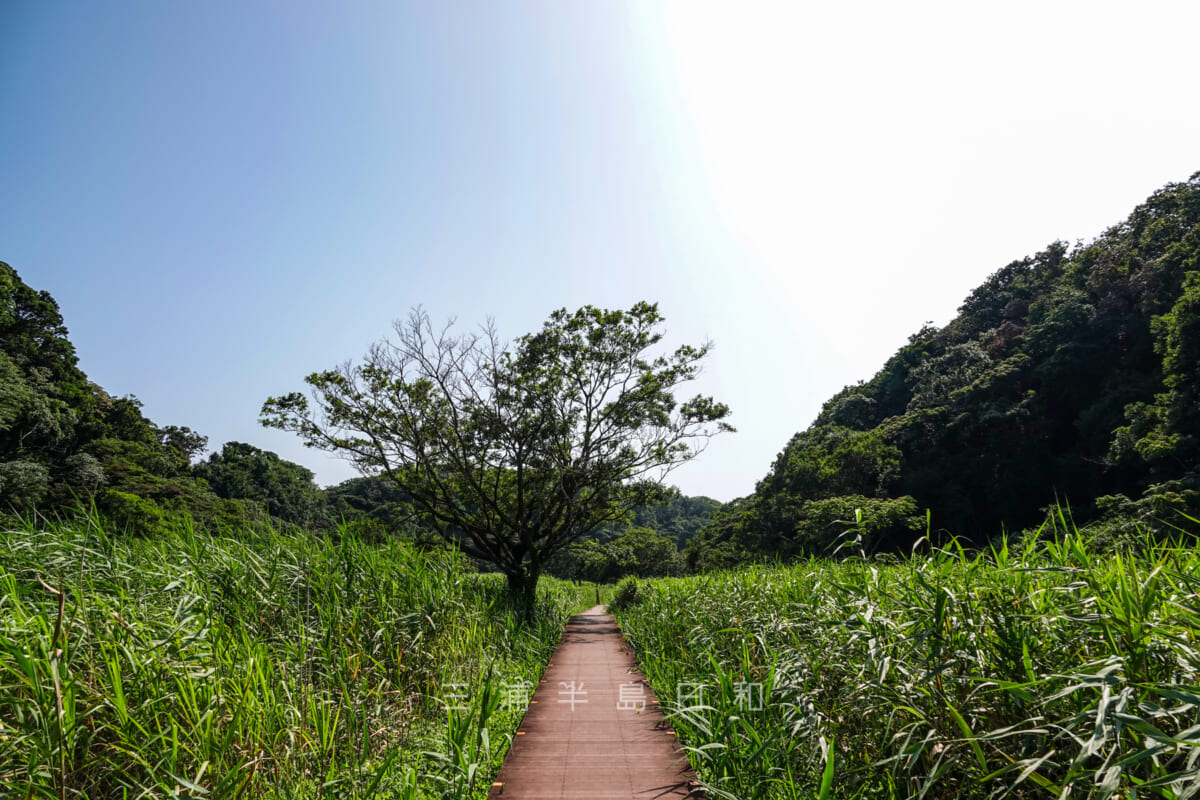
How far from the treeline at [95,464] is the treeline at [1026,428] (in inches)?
401

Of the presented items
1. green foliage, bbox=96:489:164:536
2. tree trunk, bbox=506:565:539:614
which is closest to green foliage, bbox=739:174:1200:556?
tree trunk, bbox=506:565:539:614

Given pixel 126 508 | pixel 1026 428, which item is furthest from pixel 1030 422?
pixel 126 508

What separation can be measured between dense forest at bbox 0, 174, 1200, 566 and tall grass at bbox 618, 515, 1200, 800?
1369 cm

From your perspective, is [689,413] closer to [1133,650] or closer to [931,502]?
[1133,650]

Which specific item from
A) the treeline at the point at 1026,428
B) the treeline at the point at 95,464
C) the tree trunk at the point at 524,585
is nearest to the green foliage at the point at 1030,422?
the treeline at the point at 1026,428

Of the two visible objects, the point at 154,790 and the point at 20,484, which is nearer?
the point at 154,790

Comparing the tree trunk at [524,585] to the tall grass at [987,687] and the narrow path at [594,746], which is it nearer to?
the narrow path at [594,746]

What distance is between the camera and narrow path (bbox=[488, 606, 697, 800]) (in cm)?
373

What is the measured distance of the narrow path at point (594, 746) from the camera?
12.3ft

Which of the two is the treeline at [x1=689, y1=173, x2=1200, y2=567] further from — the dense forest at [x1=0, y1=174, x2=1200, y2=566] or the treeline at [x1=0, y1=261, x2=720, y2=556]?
the treeline at [x1=0, y1=261, x2=720, y2=556]

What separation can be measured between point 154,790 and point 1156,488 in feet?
76.8

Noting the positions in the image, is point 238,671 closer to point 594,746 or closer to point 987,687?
point 594,746

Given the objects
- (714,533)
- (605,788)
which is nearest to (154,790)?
(605,788)

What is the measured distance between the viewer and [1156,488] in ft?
53.9
